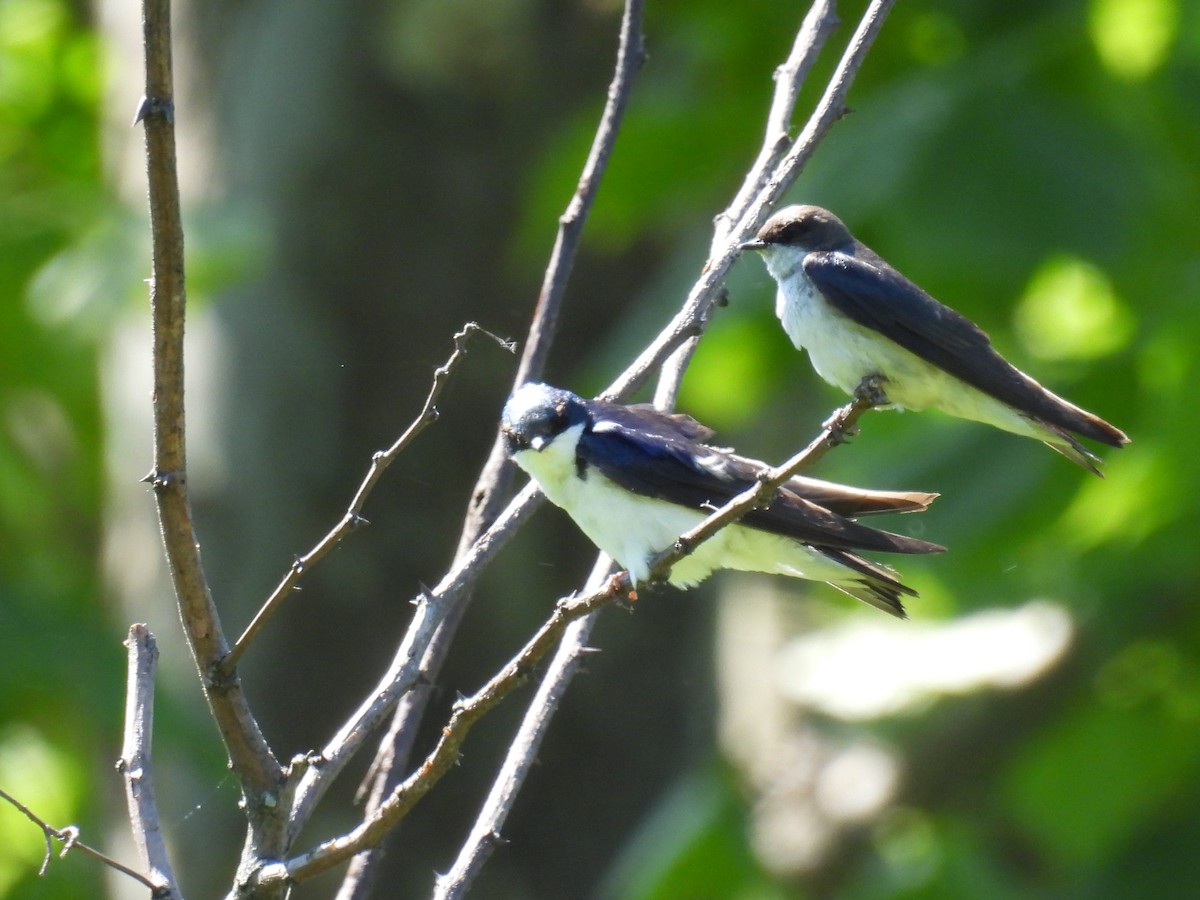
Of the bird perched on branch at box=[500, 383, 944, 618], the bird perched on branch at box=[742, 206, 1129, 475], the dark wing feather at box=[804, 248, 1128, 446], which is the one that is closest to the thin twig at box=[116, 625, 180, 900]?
the bird perched on branch at box=[500, 383, 944, 618]

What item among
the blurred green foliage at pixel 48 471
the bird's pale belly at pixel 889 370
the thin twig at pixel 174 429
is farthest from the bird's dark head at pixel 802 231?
the blurred green foliage at pixel 48 471

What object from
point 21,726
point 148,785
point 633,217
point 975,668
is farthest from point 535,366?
point 21,726

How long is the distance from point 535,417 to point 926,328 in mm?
1082

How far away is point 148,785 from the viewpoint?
7.58 feet

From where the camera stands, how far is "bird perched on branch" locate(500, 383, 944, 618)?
132 inches

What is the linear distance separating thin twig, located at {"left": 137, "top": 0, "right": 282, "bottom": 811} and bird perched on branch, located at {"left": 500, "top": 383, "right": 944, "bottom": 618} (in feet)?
3.74

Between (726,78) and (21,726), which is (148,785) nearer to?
(726,78)

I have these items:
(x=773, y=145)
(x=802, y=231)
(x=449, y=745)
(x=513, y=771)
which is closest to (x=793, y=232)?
(x=802, y=231)

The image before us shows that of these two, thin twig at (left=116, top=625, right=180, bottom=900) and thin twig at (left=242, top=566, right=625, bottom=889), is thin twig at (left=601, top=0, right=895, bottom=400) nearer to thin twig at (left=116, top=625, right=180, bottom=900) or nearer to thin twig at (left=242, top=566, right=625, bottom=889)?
thin twig at (left=242, top=566, right=625, bottom=889)

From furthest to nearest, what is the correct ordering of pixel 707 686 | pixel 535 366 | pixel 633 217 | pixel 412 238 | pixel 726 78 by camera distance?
1. pixel 707 686
2. pixel 412 238
3. pixel 726 78
4. pixel 633 217
5. pixel 535 366

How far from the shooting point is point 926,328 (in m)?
3.82

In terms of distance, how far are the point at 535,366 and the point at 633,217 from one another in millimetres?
2914

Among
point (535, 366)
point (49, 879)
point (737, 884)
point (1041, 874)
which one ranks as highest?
point (1041, 874)

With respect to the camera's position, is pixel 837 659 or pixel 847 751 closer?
pixel 837 659
